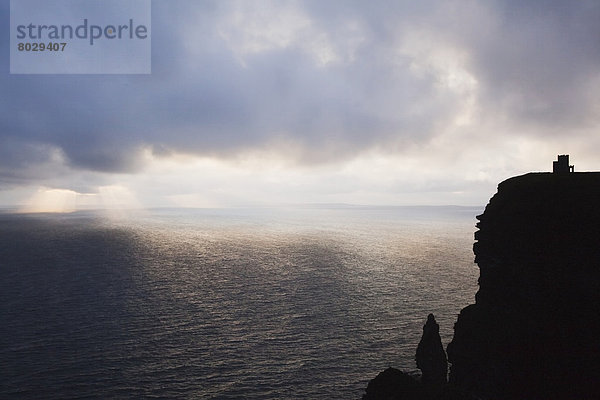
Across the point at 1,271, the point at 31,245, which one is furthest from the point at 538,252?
the point at 31,245

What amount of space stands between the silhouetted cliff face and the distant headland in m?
0.08

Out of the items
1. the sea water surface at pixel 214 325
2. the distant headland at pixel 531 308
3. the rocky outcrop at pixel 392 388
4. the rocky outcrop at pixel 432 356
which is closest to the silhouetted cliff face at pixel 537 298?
the distant headland at pixel 531 308

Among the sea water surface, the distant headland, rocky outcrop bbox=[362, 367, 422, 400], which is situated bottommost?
the sea water surface

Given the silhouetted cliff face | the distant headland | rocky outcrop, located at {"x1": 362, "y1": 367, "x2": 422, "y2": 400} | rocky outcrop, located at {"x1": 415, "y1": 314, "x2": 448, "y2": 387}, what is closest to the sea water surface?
rocky outcrop, located at {"x1": 415, "y1": 314, "x2": 448, "y2": 387}

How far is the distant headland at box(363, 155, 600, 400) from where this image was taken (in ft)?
88.3

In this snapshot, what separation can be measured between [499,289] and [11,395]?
5720 cm

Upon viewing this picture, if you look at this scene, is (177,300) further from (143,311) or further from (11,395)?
(11,395)

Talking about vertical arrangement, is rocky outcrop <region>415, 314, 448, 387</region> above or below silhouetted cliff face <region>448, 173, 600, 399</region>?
below

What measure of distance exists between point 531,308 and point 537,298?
1.26m

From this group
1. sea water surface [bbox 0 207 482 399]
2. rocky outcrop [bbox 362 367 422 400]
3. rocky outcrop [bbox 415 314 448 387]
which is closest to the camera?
rocky outcrop [bbox 362 367 422 400]

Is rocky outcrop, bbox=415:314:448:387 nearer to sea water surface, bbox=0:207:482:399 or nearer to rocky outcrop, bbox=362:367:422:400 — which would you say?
rocky outcrop, bbox=362:367:422:400

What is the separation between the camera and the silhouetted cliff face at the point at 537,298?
26.8 meters

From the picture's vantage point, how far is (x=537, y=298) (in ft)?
97.1

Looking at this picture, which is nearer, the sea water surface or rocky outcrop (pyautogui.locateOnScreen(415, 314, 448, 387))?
rocky outcrop (pyautogui.locateOnScreen(415, 314, 448, 387))
